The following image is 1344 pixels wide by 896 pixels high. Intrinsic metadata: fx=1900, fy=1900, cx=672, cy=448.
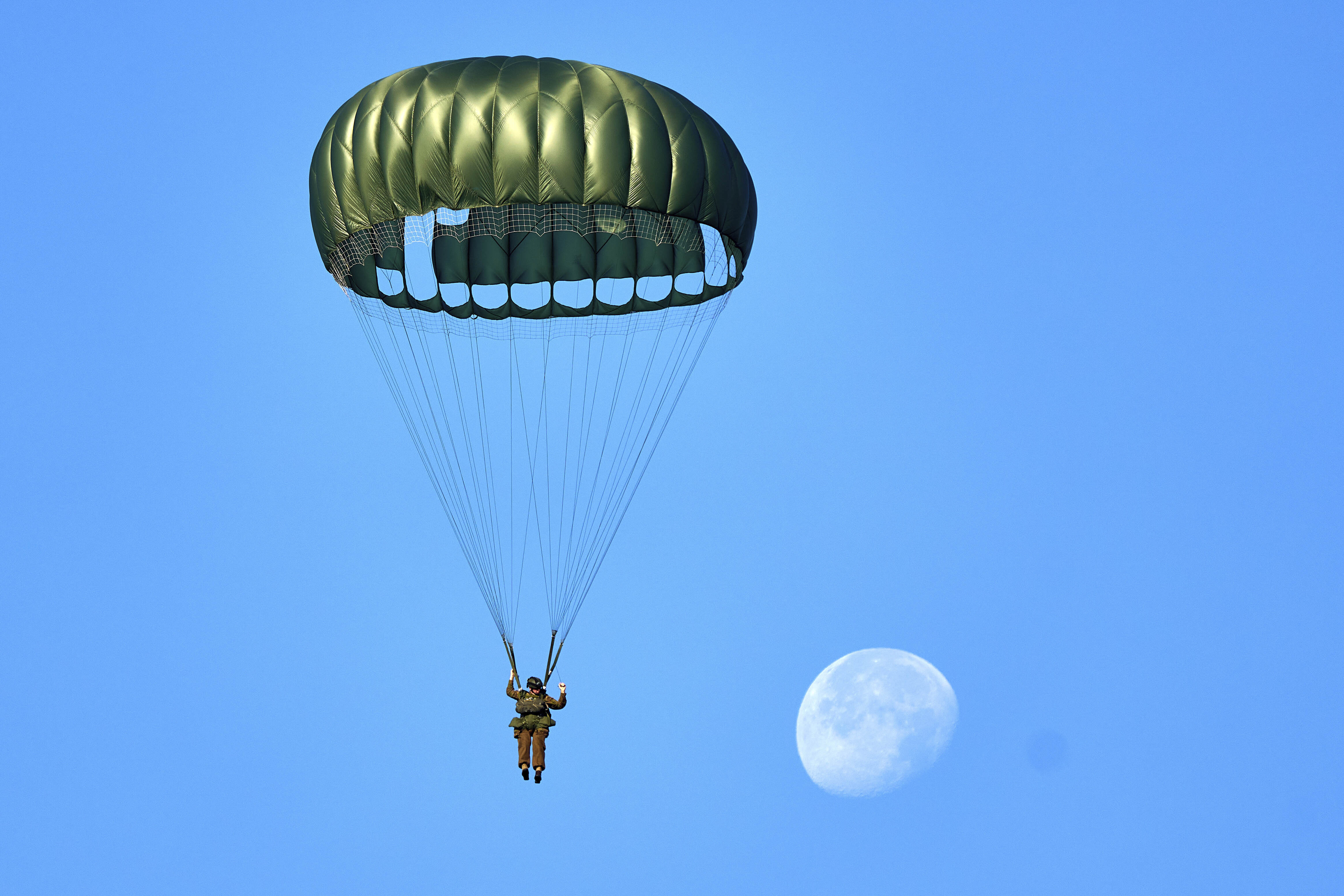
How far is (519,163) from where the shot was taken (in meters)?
26.7

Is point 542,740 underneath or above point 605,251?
underneath

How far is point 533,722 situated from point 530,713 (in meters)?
0.13

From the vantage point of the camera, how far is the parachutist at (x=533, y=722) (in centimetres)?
2677

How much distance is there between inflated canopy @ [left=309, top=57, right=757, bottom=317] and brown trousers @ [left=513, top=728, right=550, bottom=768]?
7.11 meters

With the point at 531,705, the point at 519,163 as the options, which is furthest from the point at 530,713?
the point at 519,163

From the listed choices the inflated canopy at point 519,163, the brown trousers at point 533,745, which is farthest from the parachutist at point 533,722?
the inflated canopy at point 519,163

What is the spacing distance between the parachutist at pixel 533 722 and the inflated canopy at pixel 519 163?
21.5 ft

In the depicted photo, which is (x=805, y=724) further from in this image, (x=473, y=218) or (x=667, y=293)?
(x=473, y=218)

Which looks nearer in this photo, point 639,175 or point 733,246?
point 639,175

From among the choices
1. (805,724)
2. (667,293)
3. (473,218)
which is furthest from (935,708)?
(473,218)

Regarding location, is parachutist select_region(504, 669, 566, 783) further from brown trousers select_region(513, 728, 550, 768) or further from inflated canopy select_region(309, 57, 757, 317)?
inflated canopy select_region(309, 57, 757, 317)

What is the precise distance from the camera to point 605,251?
29766mm

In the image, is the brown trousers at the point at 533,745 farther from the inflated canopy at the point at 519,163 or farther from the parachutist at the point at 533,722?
the inflated canopy at the point at 519,163

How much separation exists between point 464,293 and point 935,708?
15.7 meters
